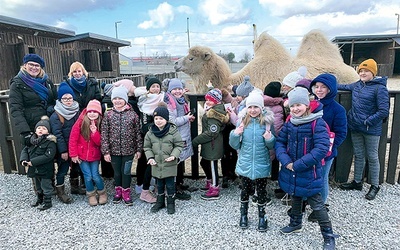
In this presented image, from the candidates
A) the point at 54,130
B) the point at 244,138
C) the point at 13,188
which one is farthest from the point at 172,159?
the point at 13,188

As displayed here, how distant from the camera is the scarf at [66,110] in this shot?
3863 millimetres

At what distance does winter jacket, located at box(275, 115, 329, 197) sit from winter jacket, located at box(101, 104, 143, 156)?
184 cm

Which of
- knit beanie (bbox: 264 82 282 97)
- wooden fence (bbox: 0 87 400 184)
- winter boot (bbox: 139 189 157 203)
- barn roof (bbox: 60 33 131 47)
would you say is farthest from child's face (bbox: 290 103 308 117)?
barn roof (bbox: 60 33 131 47)

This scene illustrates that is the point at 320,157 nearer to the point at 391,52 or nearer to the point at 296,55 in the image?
the point at 296,55

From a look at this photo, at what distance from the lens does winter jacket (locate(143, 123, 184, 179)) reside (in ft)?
11.9

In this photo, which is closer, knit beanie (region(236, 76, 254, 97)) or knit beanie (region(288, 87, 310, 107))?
knit beanie (region(288, 87, 310, 107))

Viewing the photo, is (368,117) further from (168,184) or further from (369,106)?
(168,184)

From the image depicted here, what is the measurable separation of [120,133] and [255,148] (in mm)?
1688

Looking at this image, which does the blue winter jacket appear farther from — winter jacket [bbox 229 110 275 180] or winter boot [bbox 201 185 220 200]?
winter boot [bbox 201 185 220 200]

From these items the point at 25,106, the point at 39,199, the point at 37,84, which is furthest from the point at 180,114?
the point at 39,199

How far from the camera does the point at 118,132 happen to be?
12.4ft

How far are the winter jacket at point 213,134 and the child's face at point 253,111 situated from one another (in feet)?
2.09

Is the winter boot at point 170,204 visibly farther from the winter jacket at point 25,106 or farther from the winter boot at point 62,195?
the winter jacket at point 25,106

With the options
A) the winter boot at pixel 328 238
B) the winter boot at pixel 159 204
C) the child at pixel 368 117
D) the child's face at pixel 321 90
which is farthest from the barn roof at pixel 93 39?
the winter boot at pixel 328 238
